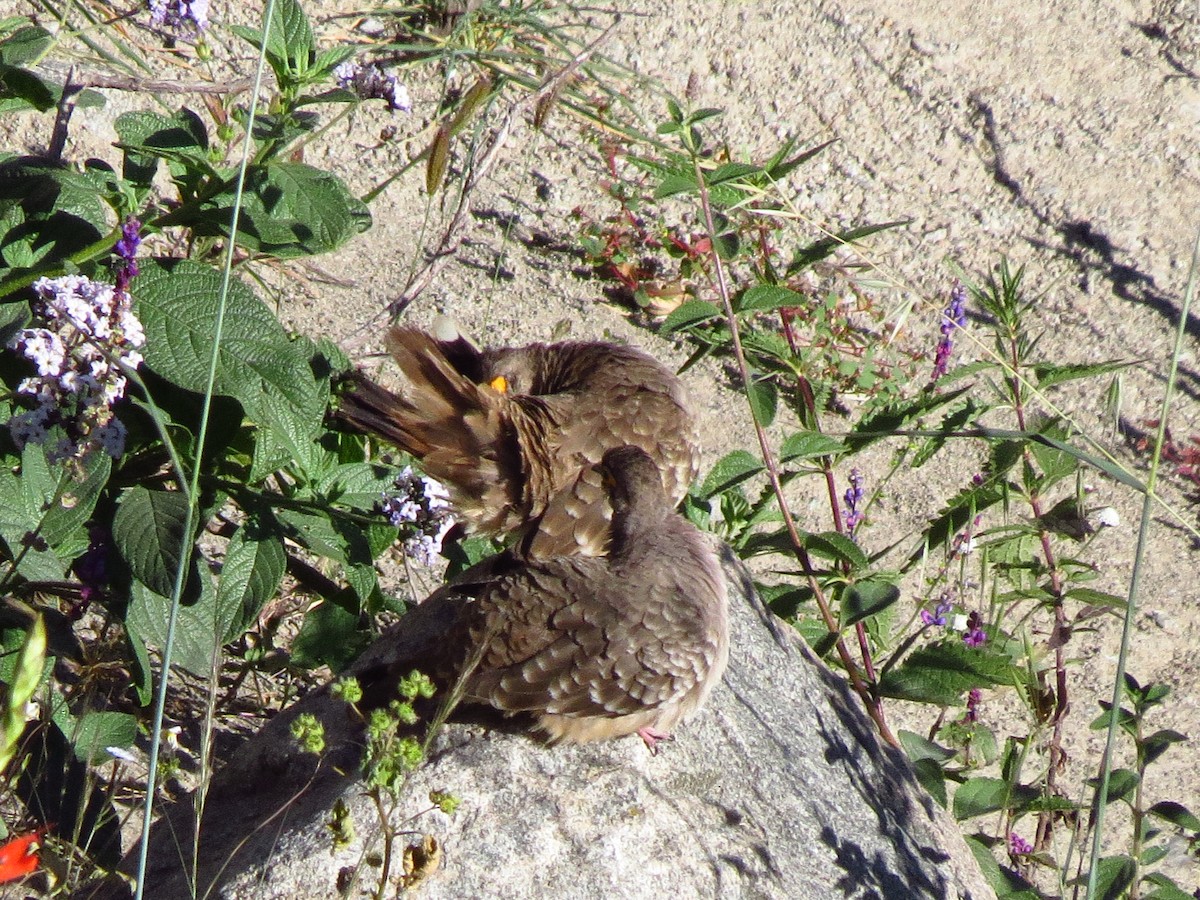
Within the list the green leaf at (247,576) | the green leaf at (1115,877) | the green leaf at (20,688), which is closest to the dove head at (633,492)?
the green leaf at (247,576)

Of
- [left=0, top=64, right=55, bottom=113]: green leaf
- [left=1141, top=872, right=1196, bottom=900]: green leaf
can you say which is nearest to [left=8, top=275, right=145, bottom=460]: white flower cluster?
[left=0, top=64, right=55, bottom=113]: green leaf

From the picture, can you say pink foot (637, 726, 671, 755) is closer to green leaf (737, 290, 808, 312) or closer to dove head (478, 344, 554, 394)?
green leaf (737, 290, 808, 312)

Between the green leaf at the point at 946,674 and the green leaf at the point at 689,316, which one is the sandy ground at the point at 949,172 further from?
the green leaf at the point at 946,674

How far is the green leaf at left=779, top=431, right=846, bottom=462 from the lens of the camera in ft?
10.2

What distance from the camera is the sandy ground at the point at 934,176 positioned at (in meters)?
4.71

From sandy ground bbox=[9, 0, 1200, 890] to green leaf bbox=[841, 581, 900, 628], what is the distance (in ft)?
4.00

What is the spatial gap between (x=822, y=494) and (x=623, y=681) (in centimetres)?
215

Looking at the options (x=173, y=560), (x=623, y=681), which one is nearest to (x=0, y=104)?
(x=173, y=560)

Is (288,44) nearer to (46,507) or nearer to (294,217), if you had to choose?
(294,217)

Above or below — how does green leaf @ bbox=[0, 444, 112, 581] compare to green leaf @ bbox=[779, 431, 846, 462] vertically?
below

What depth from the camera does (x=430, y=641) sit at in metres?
2.82

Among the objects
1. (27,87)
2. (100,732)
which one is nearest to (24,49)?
(27,87)

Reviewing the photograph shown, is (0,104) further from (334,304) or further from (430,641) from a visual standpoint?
(334,304)

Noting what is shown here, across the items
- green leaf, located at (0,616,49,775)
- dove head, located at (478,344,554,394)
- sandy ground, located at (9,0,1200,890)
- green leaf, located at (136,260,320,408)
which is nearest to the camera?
green leaf, located at (0,616,49,775)
